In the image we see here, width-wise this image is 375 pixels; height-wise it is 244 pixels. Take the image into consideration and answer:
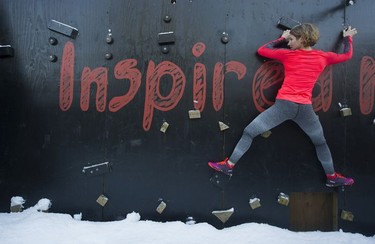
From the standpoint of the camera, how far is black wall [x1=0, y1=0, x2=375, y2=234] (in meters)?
3.07

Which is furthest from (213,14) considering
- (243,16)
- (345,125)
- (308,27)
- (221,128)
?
(345,125)

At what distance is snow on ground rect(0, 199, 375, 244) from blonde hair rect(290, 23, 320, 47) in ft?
5.87

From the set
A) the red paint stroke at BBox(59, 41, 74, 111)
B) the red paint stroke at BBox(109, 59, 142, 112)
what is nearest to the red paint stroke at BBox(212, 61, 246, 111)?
the red paint stroke at BBox(109, 59, 142, 112)

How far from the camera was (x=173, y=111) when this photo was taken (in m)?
3.12

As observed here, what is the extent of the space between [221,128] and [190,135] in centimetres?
32

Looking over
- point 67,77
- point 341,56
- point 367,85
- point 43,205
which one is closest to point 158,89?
A: point 67,77

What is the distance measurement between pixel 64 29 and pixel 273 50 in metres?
2.11

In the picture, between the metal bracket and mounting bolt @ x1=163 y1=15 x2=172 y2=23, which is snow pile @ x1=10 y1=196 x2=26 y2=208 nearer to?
the metal bracket

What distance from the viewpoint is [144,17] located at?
316 cm

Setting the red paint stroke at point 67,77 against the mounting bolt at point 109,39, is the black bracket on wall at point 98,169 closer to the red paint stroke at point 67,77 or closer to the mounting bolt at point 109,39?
the red paint stroke at point 67,77

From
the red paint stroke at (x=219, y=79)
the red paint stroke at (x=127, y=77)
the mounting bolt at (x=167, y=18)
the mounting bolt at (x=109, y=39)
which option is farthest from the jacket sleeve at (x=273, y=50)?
the mounting bolt at (x=109, y=39)

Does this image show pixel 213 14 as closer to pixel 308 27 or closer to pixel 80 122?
pixel 308 27

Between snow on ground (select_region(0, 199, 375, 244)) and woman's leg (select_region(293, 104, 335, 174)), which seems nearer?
snow on ground (select_region(0, 199, 375, 244))

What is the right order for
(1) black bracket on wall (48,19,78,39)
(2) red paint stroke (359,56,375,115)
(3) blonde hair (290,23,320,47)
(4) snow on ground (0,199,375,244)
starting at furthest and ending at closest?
(1) black bracket on wall (48,19,78,39), (2) red paint stroke (359,56,375,115), (3) blonde hair (290,23,320,47), (4) snow on ground (0,199,375,244)
